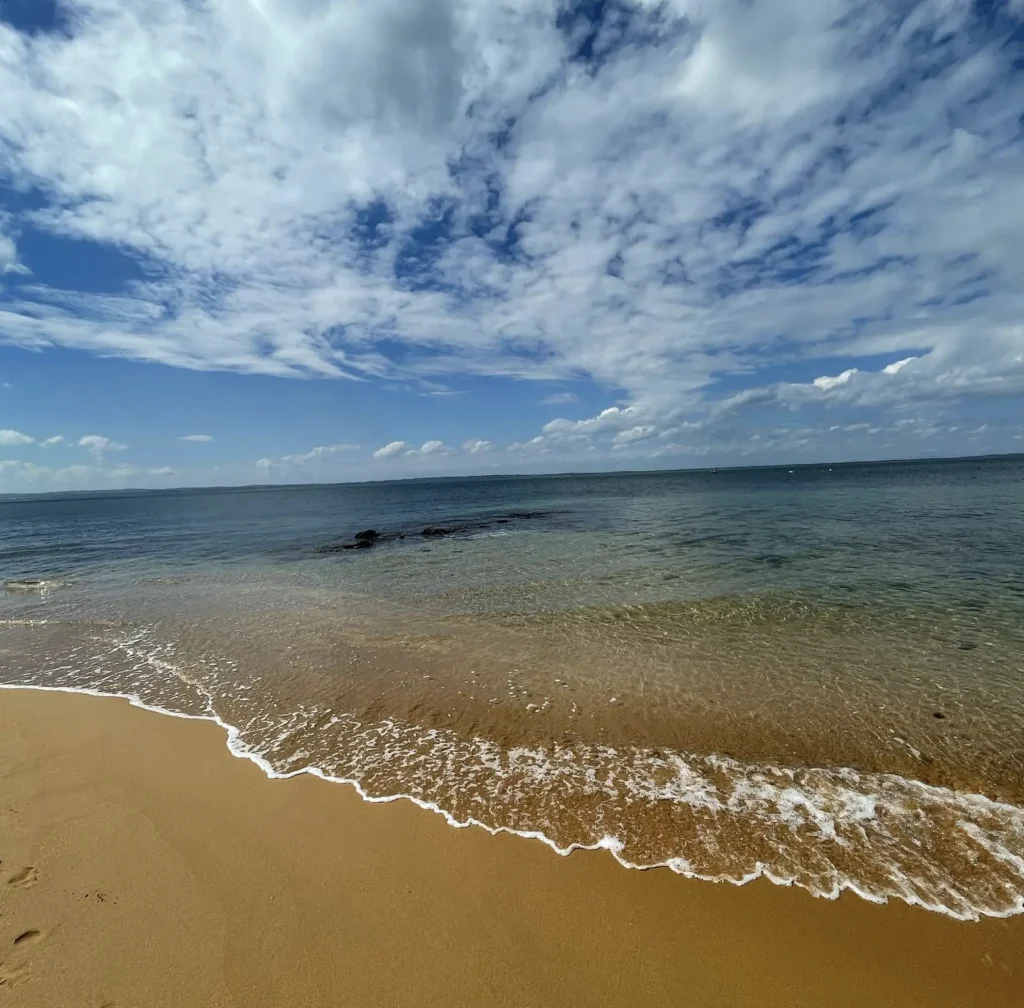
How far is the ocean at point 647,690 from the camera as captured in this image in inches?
201

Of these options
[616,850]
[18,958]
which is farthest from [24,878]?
[616,850]

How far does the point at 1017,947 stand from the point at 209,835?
708cm

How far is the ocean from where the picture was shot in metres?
5.11

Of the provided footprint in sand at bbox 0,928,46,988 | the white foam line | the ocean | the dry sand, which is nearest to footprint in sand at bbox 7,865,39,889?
the dry sand

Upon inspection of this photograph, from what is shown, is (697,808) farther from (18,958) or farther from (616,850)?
(18,958)

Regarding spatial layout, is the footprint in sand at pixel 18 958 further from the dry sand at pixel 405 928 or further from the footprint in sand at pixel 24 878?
the footprint in sand at pixel 24 878

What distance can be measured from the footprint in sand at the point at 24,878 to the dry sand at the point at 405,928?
0.01 metres

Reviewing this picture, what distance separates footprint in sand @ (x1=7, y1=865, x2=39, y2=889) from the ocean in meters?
2.27

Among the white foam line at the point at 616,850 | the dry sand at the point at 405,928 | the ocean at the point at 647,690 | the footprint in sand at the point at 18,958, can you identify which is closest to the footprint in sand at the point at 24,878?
the dry sand at the point at 405,928

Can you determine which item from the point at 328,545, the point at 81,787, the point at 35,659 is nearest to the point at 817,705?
the point at 81,787

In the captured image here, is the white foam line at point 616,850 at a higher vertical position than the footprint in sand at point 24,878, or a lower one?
lower

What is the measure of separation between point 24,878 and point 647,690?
777 centimetres

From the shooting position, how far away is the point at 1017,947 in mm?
3795

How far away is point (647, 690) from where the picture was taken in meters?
8.52
